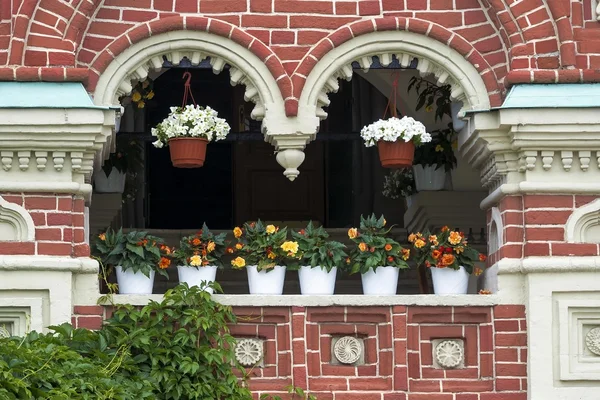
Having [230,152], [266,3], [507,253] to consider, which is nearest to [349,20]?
[266,3]

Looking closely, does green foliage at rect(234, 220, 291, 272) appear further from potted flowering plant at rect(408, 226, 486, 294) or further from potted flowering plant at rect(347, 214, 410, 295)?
potted flowering plant at rect(408, 226, 486, 294)

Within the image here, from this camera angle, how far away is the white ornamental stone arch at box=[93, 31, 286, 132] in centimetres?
1139

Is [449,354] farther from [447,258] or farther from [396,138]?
[396,138]

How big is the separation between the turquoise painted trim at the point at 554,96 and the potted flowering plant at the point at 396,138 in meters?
0.70

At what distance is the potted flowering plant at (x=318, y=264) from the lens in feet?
37.4

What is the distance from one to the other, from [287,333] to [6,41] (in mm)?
2545

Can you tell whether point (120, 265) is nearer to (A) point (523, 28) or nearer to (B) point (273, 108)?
(B) point (273, 108)

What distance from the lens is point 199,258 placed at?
1141cm

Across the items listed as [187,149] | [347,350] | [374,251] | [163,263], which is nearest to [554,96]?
[374,251]

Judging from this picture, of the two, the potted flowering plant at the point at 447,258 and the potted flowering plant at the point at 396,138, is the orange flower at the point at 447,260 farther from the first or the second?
the potted flowering plant at the point at 396,138

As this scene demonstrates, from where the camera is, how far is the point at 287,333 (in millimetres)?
11336

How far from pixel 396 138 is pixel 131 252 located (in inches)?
73.4

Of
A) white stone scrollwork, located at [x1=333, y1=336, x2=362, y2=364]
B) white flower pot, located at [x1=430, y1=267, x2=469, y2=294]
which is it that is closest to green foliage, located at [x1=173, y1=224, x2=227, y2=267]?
white stone scrollwork, located at [x1=333, y1=336, x2=362, y2=364]

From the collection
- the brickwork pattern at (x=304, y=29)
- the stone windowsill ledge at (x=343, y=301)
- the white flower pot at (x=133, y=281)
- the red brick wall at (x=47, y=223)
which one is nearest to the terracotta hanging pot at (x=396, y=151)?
the brickwork pattern at (x=304, y=29)
